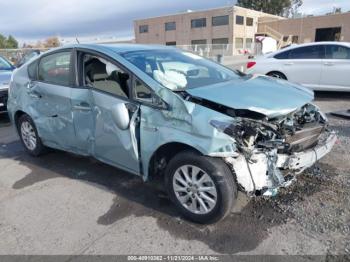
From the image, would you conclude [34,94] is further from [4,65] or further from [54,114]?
[4,65]

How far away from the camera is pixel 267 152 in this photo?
2.88 meters

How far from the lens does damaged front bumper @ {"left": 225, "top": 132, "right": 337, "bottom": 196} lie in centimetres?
282

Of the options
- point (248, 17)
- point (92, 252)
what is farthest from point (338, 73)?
point (248, 17)

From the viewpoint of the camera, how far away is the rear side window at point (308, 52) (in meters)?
8.29

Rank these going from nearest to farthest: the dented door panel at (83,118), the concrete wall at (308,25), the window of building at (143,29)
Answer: the dented door panel at (83,118), the concrete wall at (308,25), the window of building at (143,29)

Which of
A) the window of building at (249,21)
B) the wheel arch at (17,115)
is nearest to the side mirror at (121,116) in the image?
the wheel arch at (17,115)

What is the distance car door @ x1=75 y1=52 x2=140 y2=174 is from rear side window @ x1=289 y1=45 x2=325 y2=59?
6438 mm

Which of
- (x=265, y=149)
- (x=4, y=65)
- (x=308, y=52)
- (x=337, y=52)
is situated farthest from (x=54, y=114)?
(x=337, y=52)

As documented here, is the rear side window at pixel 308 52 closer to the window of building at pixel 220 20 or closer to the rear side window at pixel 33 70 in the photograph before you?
the rear side window at pixel 33 70

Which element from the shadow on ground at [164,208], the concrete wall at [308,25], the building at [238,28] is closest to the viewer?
the shadow on ground at [164,208]

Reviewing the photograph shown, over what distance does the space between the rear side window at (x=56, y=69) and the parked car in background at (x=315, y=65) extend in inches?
242

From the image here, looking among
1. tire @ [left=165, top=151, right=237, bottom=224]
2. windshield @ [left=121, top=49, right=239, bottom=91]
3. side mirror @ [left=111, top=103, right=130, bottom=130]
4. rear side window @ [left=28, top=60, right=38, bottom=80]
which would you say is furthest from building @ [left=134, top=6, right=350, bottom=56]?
tire @ [left=165, top=151, right=237, bottom=224]

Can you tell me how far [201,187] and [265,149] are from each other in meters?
0.69

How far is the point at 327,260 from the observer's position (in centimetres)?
256
